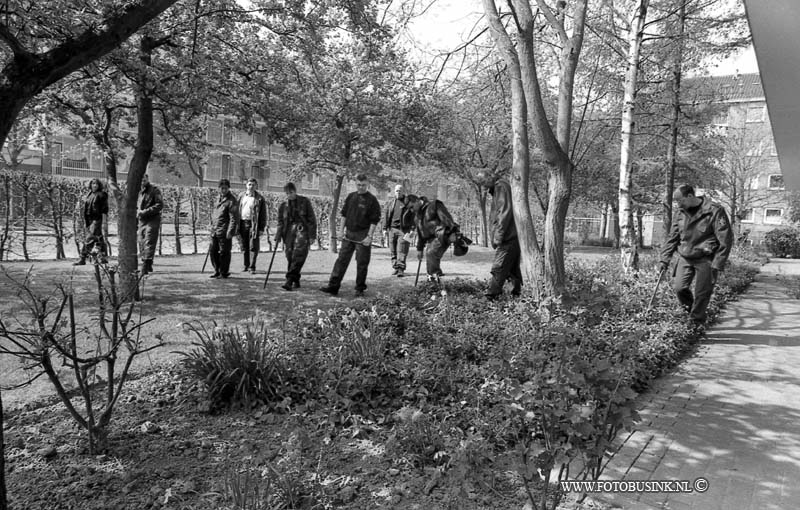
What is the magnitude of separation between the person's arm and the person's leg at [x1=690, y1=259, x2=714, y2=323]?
13 centimetres

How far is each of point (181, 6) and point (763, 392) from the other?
839 centimetres

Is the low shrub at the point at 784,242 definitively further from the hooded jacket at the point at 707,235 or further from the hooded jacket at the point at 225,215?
the hooded jacket at the point at 225,215

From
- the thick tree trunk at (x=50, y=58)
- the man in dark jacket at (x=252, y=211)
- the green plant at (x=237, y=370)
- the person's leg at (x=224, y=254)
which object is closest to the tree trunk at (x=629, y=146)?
the man in dark jacket at (x=252, y=211)

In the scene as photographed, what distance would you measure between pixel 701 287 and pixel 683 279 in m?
0.24

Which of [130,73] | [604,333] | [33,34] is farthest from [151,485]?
[130,73]

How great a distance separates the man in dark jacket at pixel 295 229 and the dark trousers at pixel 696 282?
228 inches

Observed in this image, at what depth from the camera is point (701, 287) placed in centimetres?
689

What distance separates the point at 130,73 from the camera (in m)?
6.07

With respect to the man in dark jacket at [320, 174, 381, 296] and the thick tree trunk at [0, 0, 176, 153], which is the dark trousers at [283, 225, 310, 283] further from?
the thick tree trunk at [0, 0, 176, 153]

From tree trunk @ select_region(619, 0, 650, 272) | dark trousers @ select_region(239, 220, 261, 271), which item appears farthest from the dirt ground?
tree trunk @ select_region(619, 0, 650, 272)

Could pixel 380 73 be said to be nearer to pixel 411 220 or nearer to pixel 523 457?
pixel 411 220

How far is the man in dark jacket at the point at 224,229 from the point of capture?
995cm

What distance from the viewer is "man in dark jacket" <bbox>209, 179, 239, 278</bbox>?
995 cm

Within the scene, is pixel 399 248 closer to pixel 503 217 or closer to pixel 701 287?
pixel 503 217
